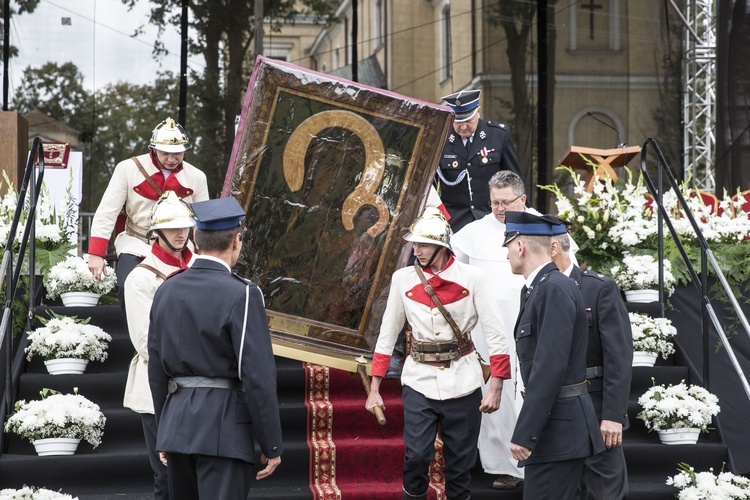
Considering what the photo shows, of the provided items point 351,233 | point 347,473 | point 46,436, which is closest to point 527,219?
point 351,233

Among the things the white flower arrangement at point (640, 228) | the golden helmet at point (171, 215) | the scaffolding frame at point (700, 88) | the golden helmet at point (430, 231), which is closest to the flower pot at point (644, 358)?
the white flower arrangement at point (640, 228)

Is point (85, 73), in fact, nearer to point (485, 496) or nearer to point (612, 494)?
point (485, 496)

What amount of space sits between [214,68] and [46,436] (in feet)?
26.9

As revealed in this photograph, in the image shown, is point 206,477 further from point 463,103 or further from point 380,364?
point 463,103

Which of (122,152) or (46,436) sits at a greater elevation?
(122,152)

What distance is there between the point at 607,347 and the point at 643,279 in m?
3.13

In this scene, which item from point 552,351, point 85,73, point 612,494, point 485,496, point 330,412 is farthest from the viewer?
point 85,73

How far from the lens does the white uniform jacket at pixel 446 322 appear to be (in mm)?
5742

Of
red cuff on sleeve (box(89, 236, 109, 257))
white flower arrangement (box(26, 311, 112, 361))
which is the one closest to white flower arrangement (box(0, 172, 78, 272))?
white flower arrangement (box(26, 311, 112, 361))

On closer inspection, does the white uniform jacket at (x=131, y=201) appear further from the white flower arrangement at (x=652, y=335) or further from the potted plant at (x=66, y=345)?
the white flower arrangement at (x=652, y=335)

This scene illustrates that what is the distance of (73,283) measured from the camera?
779 cm

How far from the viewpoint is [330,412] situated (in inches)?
270

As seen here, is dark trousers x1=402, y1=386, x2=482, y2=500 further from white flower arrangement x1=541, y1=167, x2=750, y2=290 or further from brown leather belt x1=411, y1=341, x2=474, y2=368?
white flower arrangement x1=541, y1=167, x2=750, y2=290

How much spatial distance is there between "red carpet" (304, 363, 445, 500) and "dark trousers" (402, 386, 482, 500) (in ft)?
2.00
